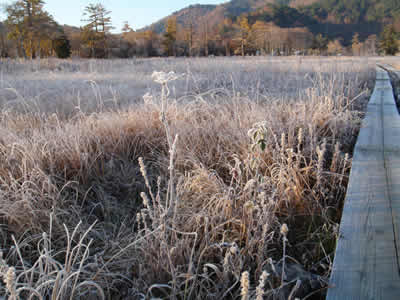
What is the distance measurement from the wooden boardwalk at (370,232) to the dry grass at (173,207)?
5.0 inches

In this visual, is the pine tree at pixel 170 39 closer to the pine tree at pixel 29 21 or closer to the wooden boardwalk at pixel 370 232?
the pine tree at pixel 29 21

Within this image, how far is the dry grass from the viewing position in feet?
3.65

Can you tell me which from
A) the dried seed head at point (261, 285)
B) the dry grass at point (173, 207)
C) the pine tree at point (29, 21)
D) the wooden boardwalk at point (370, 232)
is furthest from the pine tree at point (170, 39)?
the dried seed head at point (261, 285)

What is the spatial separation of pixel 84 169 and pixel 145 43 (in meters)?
42.3

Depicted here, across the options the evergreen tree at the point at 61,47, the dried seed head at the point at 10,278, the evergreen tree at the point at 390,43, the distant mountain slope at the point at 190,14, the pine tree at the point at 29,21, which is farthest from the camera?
the evergreen tree at the point at 390,43

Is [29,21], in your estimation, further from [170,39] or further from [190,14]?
[170,39]

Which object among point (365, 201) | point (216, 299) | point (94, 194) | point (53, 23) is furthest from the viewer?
point (53, 23)

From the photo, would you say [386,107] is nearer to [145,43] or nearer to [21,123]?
[21,123]

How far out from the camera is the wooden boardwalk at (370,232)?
89 centimetres

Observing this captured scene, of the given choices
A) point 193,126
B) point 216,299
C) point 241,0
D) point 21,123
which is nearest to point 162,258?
point 216,299

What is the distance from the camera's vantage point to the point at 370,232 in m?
1.14

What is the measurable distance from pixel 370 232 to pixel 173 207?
99cm

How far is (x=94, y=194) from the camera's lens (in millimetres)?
2207

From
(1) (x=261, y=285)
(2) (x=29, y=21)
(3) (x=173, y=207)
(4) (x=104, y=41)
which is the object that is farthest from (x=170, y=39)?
(1) (x=261, y=285)
